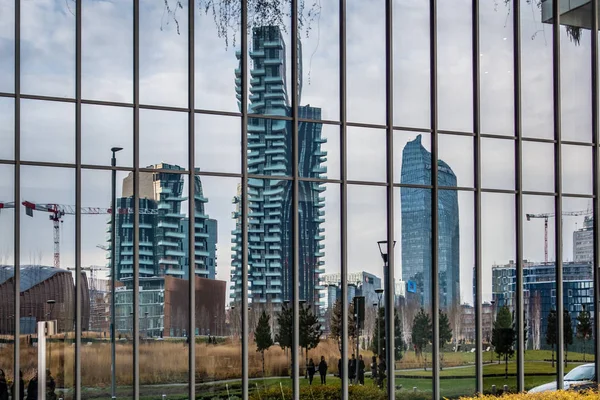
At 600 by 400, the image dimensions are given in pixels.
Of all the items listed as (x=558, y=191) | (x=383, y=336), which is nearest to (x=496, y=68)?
(x=558, y=191)

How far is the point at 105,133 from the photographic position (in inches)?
593

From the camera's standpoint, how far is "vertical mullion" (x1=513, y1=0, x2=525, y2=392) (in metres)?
18.2

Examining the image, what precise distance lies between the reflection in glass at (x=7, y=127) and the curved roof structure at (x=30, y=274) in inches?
68.5

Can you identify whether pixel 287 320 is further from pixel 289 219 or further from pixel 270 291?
pixel 289 219

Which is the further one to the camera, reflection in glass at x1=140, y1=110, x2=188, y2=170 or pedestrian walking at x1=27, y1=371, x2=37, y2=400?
reflection in glass at x1=140, y1=110, x2=188, y2=170

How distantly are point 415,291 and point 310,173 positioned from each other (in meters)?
3.07

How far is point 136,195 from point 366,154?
4.45m

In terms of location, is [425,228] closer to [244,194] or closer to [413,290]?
[413,290]

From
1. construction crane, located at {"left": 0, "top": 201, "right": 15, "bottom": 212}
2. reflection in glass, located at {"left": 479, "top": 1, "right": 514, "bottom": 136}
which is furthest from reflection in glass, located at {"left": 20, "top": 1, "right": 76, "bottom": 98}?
reflection in glass, located at {"left": 479, "top": 1, "right": 514, "bottom": 136}

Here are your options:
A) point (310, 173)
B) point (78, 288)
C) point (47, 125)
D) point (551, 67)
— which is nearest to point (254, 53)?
point (310, 173)

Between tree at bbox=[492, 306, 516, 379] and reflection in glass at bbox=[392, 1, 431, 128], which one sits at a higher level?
reflection in glass at bbox=[392, 1, 431, 128]

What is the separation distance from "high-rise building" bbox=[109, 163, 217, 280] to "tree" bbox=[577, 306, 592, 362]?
8.11m

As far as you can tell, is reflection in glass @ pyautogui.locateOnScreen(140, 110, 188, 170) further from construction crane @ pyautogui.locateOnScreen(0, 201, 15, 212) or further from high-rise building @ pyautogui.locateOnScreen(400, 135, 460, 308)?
high-rise building @ pyautogui.locateOnScreen(400, 135, 460, 308)

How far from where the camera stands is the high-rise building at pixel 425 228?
1736cm
